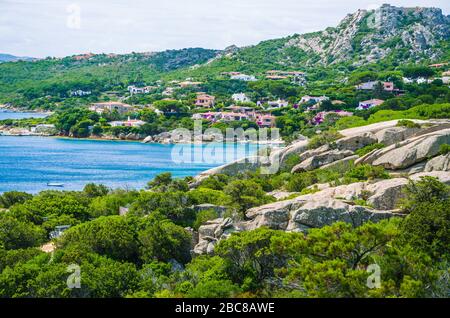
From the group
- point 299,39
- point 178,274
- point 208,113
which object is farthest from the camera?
point 299,39

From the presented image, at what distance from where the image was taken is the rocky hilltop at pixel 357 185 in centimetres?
1698

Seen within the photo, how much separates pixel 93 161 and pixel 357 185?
4145 centimetres

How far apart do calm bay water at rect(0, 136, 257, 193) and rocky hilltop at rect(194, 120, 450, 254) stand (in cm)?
1733

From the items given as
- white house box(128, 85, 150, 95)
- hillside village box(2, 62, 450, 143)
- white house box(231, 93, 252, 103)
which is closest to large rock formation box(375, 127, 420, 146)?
hillside village box(2, 62, 450, 143)

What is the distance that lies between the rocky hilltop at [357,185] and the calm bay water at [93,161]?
17.3m

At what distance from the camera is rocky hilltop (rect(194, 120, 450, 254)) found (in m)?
17.0

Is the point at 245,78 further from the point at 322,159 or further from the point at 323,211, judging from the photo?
the point at 323,211

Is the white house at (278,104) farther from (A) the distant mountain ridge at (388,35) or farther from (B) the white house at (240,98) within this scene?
(A) the distant mountain ridge at (388,35)

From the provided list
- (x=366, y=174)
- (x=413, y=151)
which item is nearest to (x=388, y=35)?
(x=413, y=151)

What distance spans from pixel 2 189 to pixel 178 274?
1169 inches
